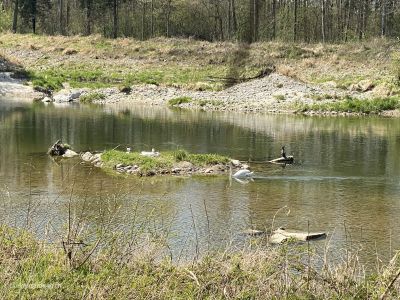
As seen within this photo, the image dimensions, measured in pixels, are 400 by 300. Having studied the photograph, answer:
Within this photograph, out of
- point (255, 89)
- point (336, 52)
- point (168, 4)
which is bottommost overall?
point (255, 89)

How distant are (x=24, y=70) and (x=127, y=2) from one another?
31620 mm

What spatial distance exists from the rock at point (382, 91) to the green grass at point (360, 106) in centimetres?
133

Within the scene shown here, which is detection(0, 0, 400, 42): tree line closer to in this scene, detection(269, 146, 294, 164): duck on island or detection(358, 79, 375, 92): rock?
detection(358, 79, 375, 92): rock

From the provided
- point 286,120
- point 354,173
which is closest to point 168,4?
point 286,120

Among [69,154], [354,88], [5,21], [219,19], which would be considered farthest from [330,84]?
[5,21]

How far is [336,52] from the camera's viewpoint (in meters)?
68.5

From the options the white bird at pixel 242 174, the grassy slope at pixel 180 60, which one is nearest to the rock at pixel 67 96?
the grassy slope at pixel 180 60

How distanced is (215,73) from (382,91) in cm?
1799

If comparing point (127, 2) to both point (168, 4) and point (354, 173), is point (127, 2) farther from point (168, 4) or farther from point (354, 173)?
point (354, 173)

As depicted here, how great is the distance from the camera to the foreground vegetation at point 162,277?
29.3ft

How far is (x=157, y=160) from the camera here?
26.2 metres

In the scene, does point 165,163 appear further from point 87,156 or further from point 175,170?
point 87,156

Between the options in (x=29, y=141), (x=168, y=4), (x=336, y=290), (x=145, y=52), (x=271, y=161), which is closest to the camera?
(x=336, y=290)

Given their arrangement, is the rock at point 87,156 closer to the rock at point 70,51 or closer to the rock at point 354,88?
the rock at point 354,88
